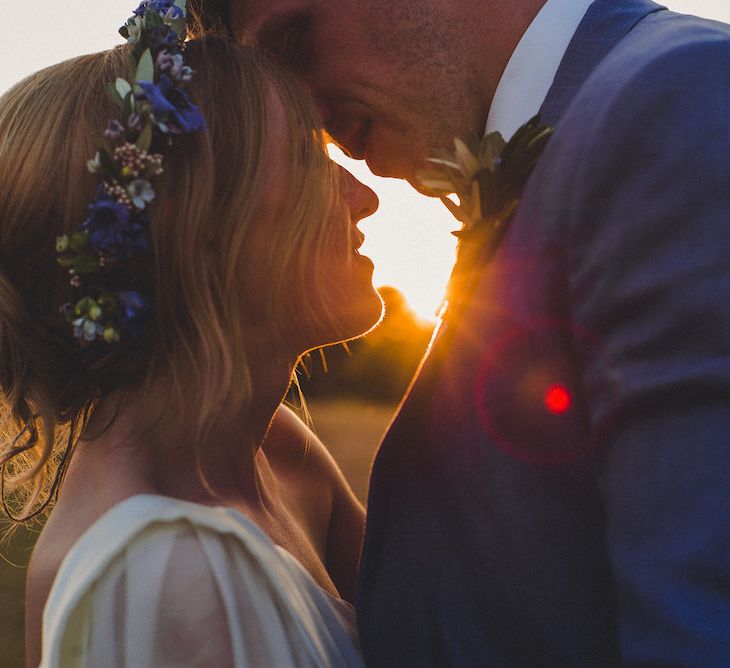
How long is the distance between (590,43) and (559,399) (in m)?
1.04

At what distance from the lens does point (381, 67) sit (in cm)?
310

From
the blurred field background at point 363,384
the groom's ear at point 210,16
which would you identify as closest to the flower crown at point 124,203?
the groom's ear at point 210,16

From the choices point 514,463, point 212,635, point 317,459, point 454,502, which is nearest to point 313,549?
point 317,459

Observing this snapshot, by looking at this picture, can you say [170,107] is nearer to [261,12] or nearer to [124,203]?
[124,203]

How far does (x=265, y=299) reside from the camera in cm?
268

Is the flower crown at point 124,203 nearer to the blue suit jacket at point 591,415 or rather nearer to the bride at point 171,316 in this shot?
the bride at point 171,316

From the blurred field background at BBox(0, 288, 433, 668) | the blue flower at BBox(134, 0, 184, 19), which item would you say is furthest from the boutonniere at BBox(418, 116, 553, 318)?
the blurred field background at BBox(0, 288, 433, 668)

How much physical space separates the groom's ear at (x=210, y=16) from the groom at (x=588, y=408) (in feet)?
4.50

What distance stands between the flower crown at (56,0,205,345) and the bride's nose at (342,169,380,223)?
62 centimetres

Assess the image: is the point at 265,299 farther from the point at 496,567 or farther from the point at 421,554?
the point at 496,567

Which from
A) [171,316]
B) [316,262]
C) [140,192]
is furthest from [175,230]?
[316,262]

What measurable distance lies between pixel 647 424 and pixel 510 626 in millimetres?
625

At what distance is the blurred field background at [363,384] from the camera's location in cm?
1378

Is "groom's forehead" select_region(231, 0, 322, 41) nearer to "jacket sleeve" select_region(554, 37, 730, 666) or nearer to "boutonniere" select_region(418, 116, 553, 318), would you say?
"boutonniere" select_region(418, 116, 553, 318)
